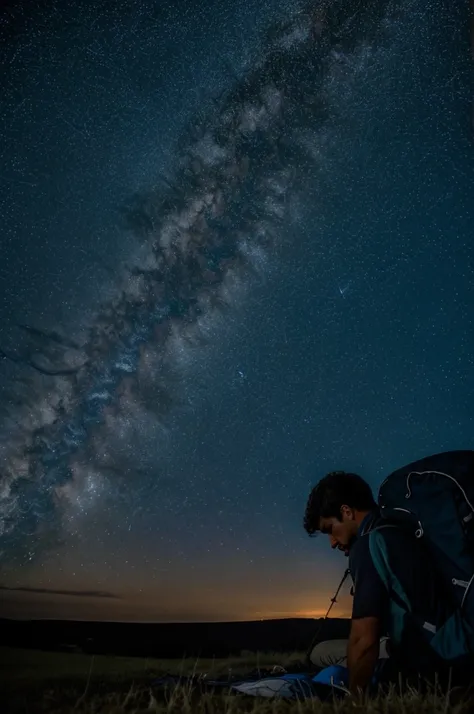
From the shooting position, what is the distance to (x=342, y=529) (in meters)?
3.87

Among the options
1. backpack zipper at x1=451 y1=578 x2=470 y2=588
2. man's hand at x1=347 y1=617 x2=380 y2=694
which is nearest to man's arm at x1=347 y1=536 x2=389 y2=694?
man's hand at x1=347 y1=617 x2=380 y2=694

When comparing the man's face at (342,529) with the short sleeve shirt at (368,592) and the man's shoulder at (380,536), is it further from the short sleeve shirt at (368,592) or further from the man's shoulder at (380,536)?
the short sleeve shirt at (368,592)

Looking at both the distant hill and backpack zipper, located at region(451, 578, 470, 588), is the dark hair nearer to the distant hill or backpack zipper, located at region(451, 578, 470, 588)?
backpack zipper, located at region(451, 578, 470, 588)

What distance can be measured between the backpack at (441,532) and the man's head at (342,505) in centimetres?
66

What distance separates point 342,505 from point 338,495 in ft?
0.23

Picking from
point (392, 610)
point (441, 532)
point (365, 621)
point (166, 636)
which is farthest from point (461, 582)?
point (166, 636)

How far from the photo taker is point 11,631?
20516mm

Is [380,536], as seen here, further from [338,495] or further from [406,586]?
[338,495]

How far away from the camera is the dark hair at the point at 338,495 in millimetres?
3867

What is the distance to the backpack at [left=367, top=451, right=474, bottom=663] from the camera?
2.87 metres

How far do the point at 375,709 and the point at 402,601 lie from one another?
680 millimetres

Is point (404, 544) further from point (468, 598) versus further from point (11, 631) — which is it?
point (11, 631)

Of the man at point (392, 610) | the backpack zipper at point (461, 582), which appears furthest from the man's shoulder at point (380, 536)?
the backpack zipper at point (461, 582)

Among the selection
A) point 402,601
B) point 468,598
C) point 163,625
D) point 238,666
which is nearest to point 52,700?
point 402,601
